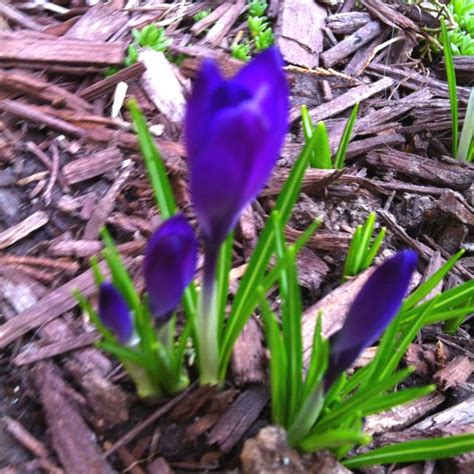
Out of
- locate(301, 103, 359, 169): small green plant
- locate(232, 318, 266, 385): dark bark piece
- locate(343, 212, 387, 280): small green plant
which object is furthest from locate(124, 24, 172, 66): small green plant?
locate(232, 318, 266, 385): dark bark piece

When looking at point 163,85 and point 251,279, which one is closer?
point 251,279

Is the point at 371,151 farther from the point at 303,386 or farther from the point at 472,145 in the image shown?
the point at 303,386

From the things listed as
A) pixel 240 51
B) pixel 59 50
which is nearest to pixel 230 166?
pixel 59 50

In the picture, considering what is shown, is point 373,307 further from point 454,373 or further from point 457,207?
point 457,207

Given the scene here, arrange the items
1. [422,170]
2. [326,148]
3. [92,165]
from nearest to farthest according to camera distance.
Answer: [92,165]
[326,148]
[422,170]

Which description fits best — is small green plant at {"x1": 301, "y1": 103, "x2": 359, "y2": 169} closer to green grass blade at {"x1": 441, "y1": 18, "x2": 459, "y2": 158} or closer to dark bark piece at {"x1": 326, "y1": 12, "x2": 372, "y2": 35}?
green grass blade at {"x1": 441, "y1": 18, "x2": 459, "y2": 158}

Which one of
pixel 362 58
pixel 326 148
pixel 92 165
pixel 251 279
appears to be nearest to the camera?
pixel 251 279

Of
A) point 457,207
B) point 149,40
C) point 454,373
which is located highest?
point 149,40

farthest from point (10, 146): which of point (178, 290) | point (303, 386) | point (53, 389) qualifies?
point (303, 386)
